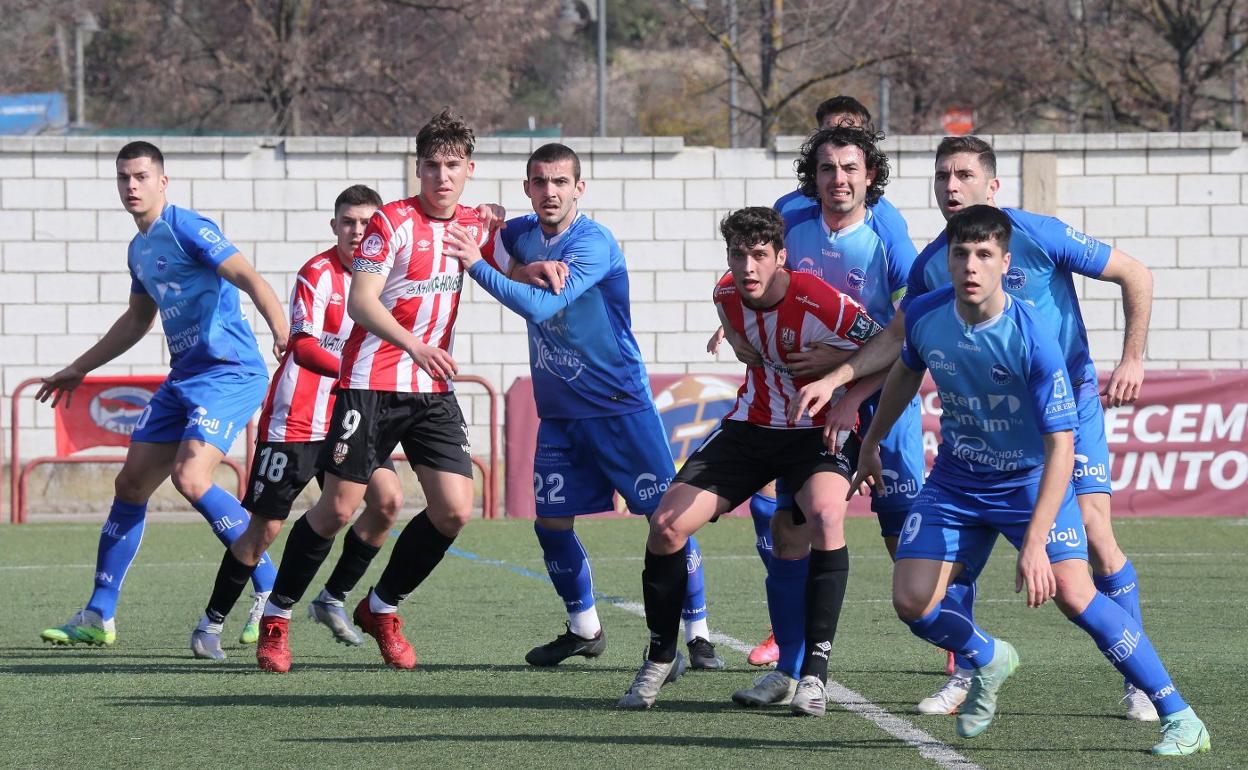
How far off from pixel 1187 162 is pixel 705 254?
4.43 metres

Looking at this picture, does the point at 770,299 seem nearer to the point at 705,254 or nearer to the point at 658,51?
the point at 705,254

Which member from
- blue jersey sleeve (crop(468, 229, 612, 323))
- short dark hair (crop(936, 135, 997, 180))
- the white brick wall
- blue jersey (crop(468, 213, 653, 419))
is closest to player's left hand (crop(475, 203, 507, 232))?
blue jersey (crop(468, 213, 653, 419))

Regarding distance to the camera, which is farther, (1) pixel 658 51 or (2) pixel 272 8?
(1) pixel 658 51

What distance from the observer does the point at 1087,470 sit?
571 cm

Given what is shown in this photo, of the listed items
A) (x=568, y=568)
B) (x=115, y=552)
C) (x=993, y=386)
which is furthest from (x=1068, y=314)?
(x=115, y=552)

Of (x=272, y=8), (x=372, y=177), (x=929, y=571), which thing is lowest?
(x=929, y=571)

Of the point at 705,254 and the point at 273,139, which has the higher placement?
the point at 273,139

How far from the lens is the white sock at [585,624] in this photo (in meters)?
6.89

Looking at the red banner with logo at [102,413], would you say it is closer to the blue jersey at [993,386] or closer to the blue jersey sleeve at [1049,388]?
the blue jersey at [993,386]

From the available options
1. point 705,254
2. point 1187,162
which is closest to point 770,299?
point 705,254

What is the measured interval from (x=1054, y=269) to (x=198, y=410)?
3711mm

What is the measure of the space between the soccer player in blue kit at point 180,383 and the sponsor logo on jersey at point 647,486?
1.72 metres

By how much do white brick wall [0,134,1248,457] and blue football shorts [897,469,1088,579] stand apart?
32.9 ft

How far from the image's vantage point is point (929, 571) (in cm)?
517
